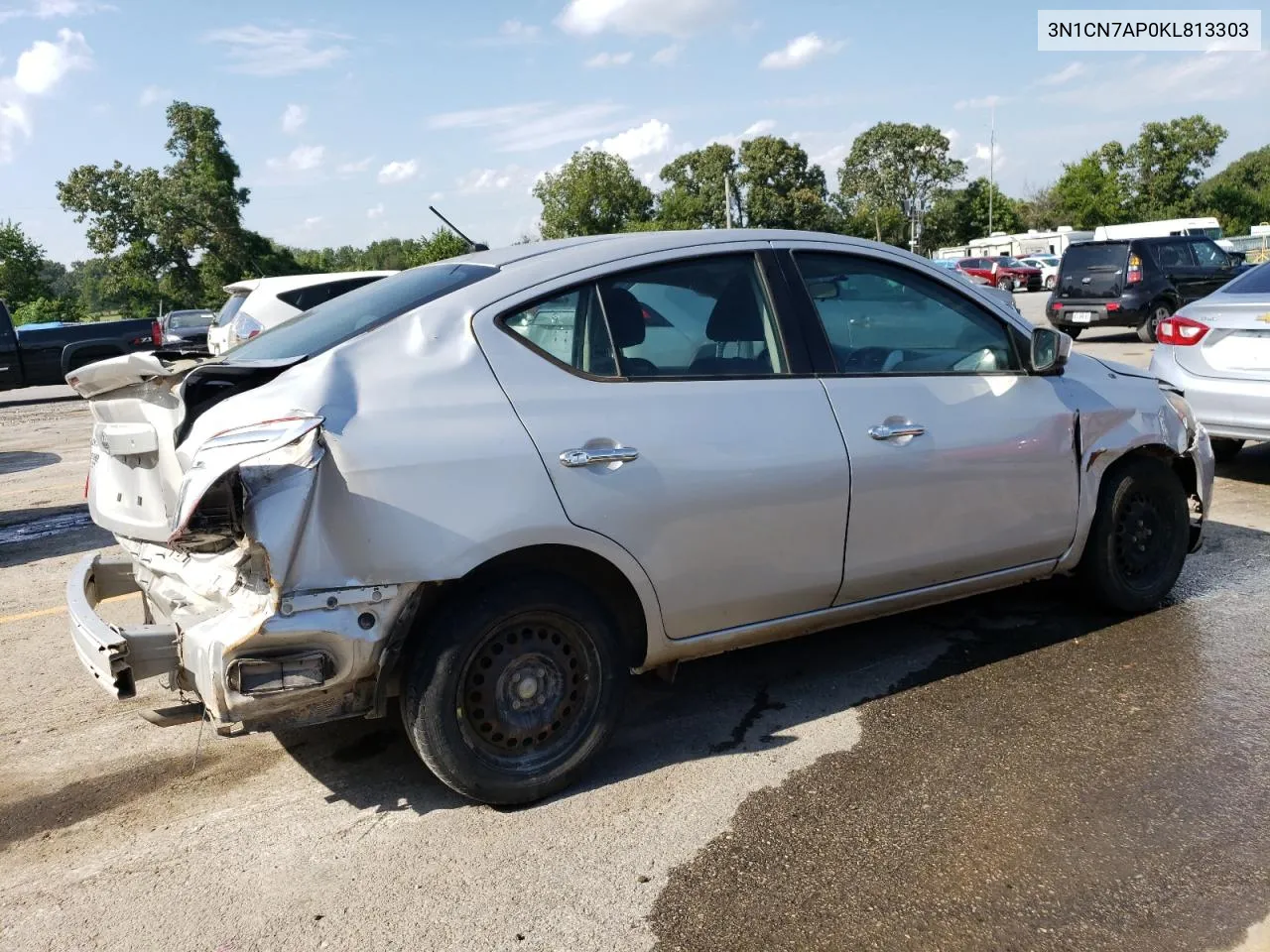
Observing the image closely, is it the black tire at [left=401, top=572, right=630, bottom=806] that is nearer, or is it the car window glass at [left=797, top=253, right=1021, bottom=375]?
the black tire at [left=401, top=572, right=630, bottom=806]

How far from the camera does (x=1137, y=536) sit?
4.71 meters

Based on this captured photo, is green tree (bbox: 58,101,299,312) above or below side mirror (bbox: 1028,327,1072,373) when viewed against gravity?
above

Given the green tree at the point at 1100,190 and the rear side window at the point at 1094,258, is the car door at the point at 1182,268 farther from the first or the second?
the green tree at the point at 1100,190

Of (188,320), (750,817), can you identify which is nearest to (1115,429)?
(750,817)

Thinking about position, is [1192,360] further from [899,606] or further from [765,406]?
[765,406]

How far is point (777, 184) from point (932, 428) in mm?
83471

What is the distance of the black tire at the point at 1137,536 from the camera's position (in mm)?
4574

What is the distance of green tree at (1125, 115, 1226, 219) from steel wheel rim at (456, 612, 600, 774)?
254ft

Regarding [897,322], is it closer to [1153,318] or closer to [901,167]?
[1153,318]

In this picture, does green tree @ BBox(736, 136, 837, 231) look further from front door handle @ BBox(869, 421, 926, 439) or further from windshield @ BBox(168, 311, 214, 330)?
front door handle @ BBox(869, 421, 926, 439)

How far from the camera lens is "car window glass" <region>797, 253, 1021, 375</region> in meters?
3.90

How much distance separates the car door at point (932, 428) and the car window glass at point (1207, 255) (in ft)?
55.1

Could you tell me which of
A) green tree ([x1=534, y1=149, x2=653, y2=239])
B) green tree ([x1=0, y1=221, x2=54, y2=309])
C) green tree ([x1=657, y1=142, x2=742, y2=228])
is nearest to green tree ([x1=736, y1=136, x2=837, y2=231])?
green tree ([x1=657, y1=142, x2=742, y2=228])

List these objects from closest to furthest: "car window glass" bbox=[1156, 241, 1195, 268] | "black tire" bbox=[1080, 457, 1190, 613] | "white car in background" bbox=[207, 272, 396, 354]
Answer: "black tire" bbox=[1080, 457, 1190, 613] < "white car in background" bbox=[207, 272, 396, 354] < "car window glass" bbox=[1156, 241, 1195, 268]
